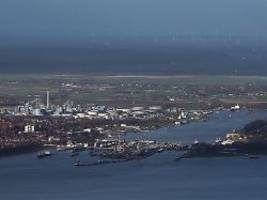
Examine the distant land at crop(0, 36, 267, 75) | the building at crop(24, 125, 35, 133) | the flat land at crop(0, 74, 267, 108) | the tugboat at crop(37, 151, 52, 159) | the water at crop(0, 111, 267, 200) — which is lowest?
the water at crop(0, 111, 267, 200)

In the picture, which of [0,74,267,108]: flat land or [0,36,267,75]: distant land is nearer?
[0,74,267,108]: flat land

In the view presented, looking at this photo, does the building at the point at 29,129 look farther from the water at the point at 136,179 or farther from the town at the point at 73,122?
the water at the point at 136,179

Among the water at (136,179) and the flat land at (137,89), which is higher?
the flat land at (137,89)

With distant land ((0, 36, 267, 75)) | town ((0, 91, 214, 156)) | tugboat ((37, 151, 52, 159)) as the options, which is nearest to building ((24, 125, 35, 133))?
town ((0, 91, 214, 156))

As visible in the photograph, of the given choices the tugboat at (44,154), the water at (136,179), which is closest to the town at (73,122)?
the tugboat at (44,154)

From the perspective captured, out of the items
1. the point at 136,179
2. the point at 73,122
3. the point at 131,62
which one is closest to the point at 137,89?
the point at 73,122

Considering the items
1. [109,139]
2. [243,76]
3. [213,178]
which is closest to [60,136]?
[109,139]

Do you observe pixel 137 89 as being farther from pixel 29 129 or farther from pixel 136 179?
pixel 136 179

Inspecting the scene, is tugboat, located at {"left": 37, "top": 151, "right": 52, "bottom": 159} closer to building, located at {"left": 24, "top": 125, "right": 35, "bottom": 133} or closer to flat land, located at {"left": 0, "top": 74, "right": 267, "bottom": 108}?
building, located at {"left": 24, "top": 125, "right": 35, "bottom": 133}

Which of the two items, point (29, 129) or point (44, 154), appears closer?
point (44, 154)
